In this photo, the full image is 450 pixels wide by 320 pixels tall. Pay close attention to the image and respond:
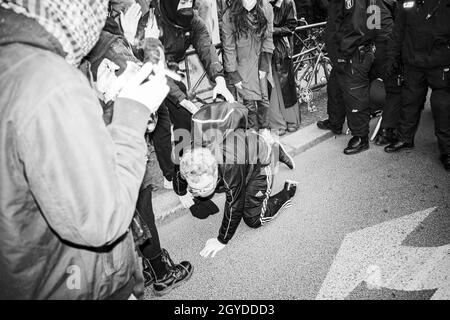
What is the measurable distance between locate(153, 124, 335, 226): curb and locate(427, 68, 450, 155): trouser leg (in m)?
1.40

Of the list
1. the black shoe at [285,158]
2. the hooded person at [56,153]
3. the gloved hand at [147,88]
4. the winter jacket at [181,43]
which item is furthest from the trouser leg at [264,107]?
the hooded person at [56,153]

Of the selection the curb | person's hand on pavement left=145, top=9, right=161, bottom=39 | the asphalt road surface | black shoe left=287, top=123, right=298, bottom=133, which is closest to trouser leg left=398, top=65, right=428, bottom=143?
the asphalt road surface

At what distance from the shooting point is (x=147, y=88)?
1.08 m

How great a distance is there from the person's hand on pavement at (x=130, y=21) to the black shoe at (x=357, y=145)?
3.20 m

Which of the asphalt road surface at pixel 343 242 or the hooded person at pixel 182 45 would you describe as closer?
the asphalt road surface at pixel 343 242

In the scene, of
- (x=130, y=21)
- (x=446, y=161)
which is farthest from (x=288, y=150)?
(x=130, y=21)

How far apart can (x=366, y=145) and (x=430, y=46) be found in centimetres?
134

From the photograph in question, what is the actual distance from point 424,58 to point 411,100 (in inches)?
20.6

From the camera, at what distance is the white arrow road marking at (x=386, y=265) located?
2.26 meters

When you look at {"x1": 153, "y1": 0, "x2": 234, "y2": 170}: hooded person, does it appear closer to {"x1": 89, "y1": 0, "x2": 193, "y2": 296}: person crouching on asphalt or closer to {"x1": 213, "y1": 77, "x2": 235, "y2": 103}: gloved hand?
{"x1": 213, "y1": 77, "x2": 235, "y2": 103}: gloved hand

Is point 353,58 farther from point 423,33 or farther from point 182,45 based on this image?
point 182,45

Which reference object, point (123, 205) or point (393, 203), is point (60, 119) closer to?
point (123, 205)

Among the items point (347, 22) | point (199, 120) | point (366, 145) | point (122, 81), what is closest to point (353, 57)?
point (347, 22)

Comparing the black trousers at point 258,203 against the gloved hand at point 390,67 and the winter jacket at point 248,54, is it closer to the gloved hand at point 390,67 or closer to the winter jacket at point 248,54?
the winter jacket at point 248,54
